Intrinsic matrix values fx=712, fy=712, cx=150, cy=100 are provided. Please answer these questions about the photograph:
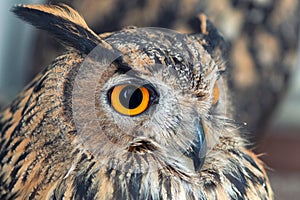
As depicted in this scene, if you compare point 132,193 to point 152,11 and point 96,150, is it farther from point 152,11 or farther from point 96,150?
point 152,11

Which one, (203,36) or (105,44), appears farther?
(203,36)

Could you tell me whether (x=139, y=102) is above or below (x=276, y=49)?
below

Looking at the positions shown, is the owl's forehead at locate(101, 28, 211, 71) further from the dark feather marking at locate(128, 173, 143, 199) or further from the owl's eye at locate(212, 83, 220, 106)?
the dark feather marking at locate(128, 173, 143, 199)

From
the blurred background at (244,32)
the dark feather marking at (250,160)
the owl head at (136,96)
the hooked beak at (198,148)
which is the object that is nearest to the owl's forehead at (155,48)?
the owl head at (136,96)

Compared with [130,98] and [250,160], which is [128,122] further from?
[250,160]

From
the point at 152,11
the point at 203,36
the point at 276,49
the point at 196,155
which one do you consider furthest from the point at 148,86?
the point at 276,49

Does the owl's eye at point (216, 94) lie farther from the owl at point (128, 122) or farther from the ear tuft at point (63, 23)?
the ear tuft at point (63, 23)
